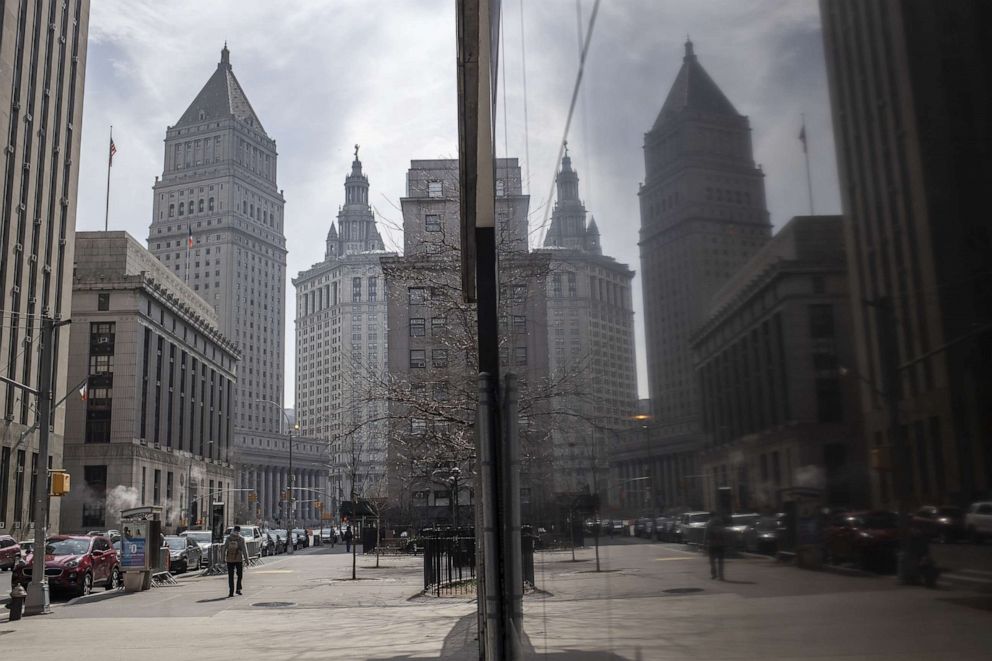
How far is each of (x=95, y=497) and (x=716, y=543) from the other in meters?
86.4

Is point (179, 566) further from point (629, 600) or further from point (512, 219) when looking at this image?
point (629, 600)

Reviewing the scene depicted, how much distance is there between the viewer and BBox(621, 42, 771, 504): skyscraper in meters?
1.12

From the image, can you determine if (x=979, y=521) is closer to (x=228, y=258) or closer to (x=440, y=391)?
(x=440, y=391)

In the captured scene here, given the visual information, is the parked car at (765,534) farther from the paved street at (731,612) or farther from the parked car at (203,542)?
the parked car at (203,542)

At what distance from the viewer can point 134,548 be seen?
24.5m

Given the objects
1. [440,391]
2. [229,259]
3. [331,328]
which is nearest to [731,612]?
[440,391]

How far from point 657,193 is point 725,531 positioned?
0.63 metres

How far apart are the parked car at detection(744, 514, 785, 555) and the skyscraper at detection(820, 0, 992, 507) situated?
10.2 inches

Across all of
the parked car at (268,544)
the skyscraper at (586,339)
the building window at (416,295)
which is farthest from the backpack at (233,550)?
the parked car at (268,544)

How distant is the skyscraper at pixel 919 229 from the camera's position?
67 centimetres

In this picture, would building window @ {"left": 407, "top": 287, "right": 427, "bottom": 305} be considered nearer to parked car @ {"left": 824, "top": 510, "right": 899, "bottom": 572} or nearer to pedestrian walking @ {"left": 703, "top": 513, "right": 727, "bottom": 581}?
pedestrian walking @ {"left": 703, "top": 513, "right": 727, "bottom": 581}

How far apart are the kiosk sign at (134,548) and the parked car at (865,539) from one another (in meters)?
25.9

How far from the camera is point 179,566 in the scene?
33312mm

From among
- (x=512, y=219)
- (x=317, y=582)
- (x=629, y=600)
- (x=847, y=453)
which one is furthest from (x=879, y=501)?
(x=317, y=582)
